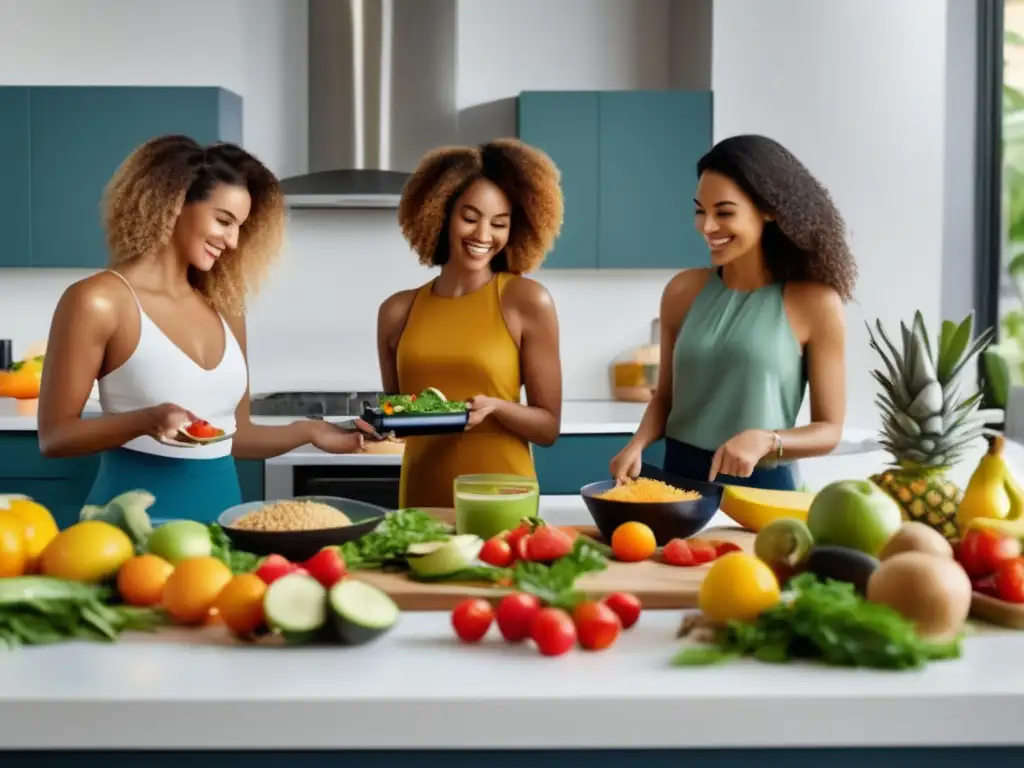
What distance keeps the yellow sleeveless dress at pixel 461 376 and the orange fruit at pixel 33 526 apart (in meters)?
1.05

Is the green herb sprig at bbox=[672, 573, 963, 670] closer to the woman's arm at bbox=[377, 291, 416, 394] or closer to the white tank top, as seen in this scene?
the white tank top

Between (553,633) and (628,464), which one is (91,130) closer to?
(628,464)

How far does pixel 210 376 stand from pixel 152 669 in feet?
3.76

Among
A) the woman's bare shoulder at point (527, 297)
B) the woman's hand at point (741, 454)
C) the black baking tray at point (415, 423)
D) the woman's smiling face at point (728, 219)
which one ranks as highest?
the woman's smiling face at point (728, 219)

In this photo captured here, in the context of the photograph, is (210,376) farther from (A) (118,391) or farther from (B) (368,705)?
(B) (368,705)

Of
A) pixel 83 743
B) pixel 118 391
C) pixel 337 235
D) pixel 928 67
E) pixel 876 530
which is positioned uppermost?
pixel 928 67

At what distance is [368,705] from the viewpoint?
1.08 meters

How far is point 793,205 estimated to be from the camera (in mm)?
2299

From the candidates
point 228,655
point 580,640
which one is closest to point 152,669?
point 228,655

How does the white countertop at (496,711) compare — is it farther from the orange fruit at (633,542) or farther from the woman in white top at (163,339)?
the woman in white top at (163,339)

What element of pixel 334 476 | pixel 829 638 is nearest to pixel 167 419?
pixel 829 638

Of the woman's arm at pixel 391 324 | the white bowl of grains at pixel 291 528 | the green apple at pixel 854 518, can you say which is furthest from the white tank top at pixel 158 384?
the green apple at pixel 854 518

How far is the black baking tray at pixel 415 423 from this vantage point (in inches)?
83.7

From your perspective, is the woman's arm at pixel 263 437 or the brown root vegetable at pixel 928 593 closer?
the brown root vegetable at pixel 928 593
